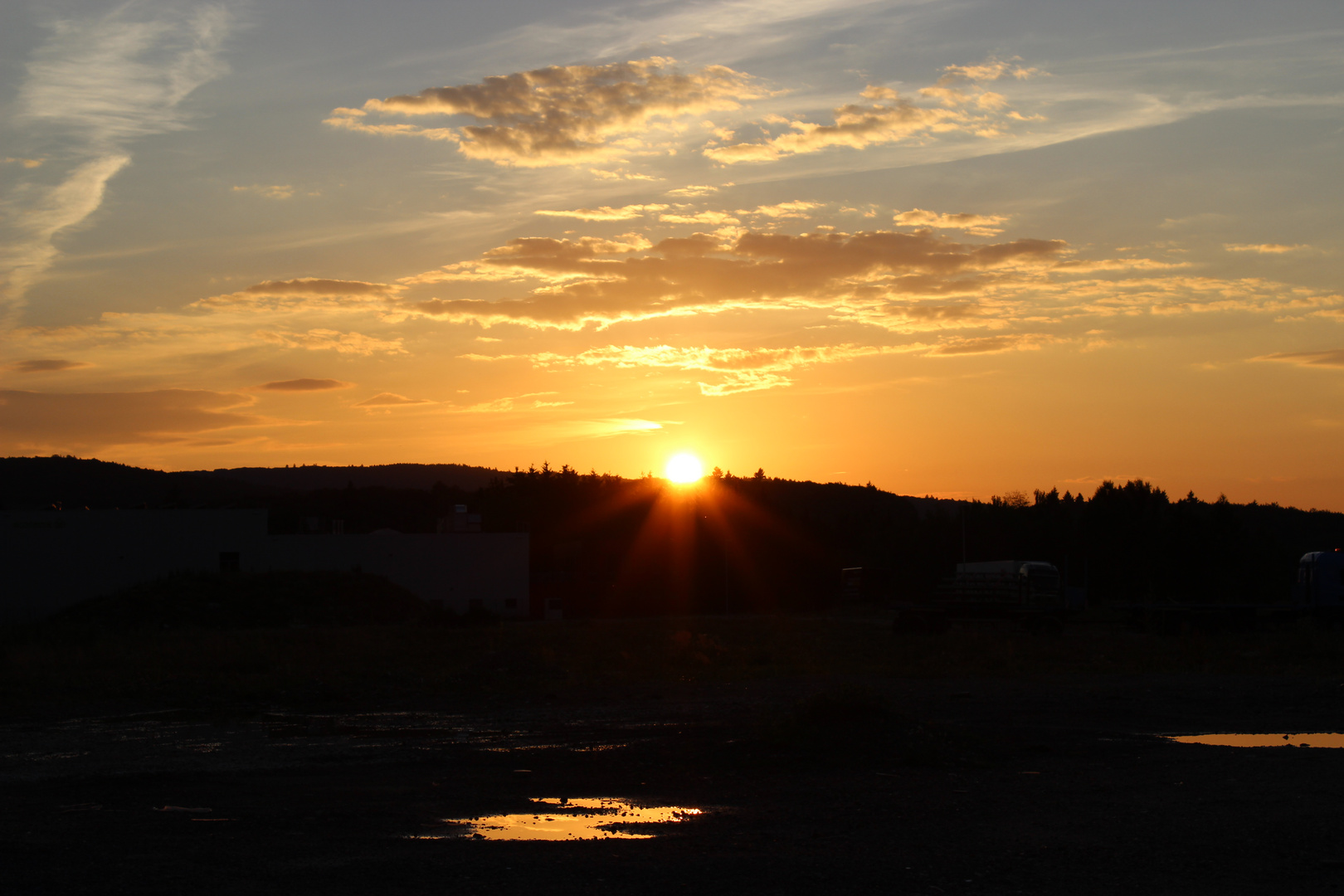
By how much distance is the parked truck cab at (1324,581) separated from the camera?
45.5 meters

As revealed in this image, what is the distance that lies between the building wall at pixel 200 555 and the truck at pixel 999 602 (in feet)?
118

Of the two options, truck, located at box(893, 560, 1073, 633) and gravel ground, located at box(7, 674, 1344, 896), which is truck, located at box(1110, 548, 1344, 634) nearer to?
truck, located at box(893, 560, 1073, 633)

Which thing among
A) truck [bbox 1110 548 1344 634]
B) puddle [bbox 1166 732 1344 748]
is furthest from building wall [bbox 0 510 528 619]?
puddle [bbox 1166 732 1344 748]

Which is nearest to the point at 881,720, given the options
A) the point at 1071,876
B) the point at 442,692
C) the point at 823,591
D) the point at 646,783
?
the point at 646,783

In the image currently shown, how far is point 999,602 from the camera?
47969mm

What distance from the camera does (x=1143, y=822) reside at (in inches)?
389

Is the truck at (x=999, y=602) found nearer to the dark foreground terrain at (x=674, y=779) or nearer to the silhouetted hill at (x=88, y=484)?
the dark foreground terrain at (x=674, y=779)

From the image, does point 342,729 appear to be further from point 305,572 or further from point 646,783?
point 305,572

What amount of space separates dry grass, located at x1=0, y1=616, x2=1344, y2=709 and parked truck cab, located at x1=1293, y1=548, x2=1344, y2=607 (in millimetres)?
3381

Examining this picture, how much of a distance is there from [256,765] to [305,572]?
51578mm

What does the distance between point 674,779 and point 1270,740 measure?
343 inches

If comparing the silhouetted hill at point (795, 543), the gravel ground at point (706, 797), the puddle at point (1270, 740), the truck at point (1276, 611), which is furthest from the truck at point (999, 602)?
the puddle at point (1270, 740)

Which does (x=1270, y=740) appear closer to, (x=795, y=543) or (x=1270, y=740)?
(x=1270, y=740)

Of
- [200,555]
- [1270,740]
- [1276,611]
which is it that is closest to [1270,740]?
[1270,740]
